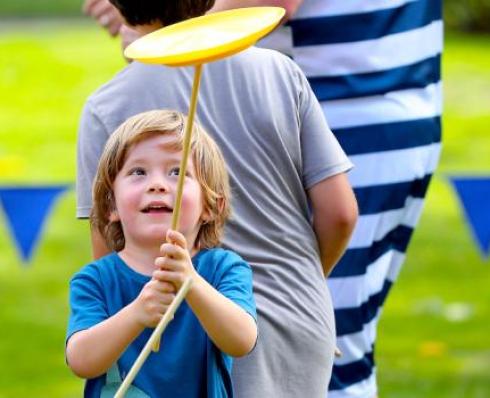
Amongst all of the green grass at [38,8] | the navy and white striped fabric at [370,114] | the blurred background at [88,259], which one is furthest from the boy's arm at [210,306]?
the green grass at [38,8]

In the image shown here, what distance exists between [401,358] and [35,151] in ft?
15.3

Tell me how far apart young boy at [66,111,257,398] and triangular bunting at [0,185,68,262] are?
2.54m

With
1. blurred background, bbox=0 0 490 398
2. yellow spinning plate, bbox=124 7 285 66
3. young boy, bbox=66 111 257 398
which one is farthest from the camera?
blurred background, bbox=0 0 490 398

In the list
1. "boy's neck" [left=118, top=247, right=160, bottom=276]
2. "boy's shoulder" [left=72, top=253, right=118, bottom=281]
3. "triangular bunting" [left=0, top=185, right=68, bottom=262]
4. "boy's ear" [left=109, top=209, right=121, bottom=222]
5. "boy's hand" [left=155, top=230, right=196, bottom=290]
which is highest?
"boy's hand" [left=155, top=230, right=196, bottom=290]

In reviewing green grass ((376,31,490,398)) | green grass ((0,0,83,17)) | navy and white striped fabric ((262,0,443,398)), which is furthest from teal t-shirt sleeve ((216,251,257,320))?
green grass ((0,0,83,17))

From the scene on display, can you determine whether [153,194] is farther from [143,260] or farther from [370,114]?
[370,114]

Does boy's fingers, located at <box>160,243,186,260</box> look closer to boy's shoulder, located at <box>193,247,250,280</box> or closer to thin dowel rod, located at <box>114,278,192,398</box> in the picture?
thin dowel rod, located at <box>114,278,192,398</box>

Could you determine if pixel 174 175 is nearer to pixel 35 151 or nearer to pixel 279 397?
pixel 279 397

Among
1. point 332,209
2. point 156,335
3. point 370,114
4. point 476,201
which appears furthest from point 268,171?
point 476,201

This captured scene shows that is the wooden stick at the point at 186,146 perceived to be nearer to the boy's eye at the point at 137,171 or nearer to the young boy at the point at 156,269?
the young boy at the point at 156,269

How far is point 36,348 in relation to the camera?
6.62 metres

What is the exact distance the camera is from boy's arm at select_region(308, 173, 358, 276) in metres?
3.20

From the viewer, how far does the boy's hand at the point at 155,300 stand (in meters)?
2.67

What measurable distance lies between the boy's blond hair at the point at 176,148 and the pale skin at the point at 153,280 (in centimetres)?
2
